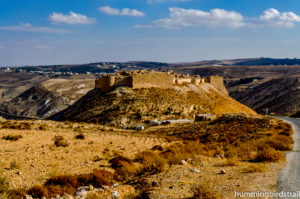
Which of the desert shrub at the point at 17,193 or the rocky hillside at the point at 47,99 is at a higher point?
the desert shrub at the point at 17,193

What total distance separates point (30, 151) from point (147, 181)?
270 inches

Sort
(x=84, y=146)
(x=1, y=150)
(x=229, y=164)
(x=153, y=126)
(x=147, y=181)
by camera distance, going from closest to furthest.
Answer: (x=147, y=181) → (x=229, y=164) → (x=1, y=150) → (x=84, y=146) → (x=153, y=126)

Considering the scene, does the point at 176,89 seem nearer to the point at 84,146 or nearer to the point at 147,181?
the point at 84,146

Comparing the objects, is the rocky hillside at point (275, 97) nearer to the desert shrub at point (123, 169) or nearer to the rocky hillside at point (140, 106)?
the rocky hillside at point (140, 106)

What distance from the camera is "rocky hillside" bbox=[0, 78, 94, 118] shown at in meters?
74.1

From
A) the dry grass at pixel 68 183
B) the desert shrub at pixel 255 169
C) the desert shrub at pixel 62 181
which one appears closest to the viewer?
the dry grass at pixel 68 183

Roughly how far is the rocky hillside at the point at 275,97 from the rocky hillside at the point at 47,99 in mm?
50421

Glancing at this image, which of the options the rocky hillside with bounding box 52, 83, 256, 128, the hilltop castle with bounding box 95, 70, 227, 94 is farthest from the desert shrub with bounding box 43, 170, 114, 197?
the hilltop castle with bounding box 95, 70, 227, 94

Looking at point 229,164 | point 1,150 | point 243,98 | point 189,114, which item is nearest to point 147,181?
point 229,164

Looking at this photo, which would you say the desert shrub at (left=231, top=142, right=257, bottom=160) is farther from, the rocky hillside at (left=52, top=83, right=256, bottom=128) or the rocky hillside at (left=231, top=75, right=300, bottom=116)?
the rocky hillside at (left=231, top=75, right=300, bottom=116)

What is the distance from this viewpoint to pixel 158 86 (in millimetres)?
36531

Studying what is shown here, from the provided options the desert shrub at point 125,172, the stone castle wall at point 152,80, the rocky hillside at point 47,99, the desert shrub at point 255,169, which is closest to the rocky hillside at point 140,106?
the stone castle wall at point 152,80

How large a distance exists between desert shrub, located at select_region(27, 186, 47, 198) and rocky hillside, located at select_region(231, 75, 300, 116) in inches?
2333

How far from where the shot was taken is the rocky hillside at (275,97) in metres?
63.0
